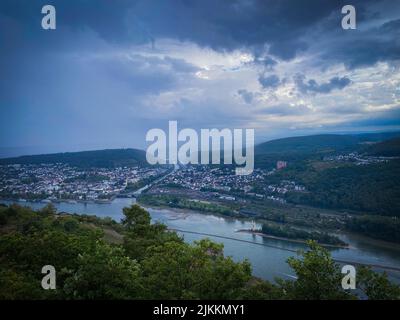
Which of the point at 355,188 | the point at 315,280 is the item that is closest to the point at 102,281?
the point at 315,280

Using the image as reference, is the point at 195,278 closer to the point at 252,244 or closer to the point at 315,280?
the point at 315,280

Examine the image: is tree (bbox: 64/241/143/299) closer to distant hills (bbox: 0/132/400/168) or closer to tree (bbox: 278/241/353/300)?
tree (bbox: 278/241/353/300)

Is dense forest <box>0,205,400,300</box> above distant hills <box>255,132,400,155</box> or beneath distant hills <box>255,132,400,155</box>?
beneath

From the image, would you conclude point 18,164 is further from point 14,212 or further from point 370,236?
point 370,236

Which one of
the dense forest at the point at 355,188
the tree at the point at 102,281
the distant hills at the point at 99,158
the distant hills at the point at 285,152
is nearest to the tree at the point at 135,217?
the tree at the point at 102,281

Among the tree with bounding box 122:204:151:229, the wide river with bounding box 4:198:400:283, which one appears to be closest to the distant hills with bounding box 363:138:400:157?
the wide river with bounding box 4:198:400:283

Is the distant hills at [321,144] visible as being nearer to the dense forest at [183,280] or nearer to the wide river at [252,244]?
the wide river at [252,244]
